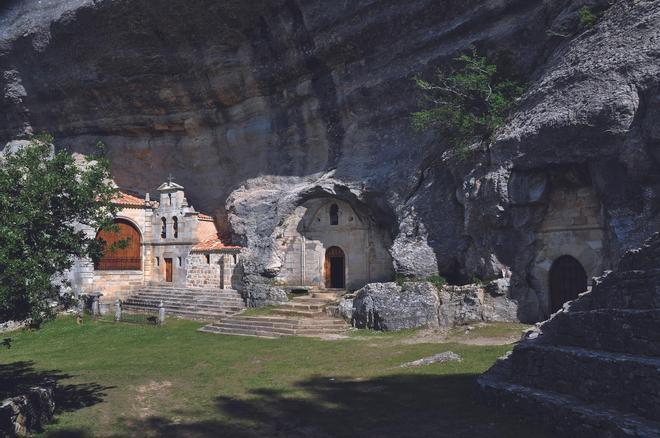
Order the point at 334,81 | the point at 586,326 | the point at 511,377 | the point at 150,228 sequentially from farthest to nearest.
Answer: the point at 150,228
the point at 334,81
the point at 511,377
the point at 586,326

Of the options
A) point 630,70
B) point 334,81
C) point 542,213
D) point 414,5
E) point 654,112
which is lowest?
point 542,213

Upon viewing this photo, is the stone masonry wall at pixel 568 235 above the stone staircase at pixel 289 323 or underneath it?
above

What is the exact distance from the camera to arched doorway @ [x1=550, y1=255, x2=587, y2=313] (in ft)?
61.8

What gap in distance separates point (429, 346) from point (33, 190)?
38.9 feet

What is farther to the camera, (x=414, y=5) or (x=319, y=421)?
(x=414, y=5)

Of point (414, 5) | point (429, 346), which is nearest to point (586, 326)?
point (429, 346)

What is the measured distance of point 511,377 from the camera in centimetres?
987

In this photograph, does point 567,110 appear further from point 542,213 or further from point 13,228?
point 13,228

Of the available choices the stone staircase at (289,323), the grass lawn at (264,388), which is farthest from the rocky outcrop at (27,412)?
the stone staircase at (289,323)

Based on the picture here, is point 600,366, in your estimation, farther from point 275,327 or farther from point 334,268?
point 334,268

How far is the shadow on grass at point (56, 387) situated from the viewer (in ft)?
34.7

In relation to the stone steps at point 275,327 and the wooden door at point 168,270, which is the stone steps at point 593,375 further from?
the wooden door at point 168,270

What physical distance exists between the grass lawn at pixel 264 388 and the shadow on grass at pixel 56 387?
29mm

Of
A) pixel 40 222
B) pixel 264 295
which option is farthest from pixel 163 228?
pixel 40 222
